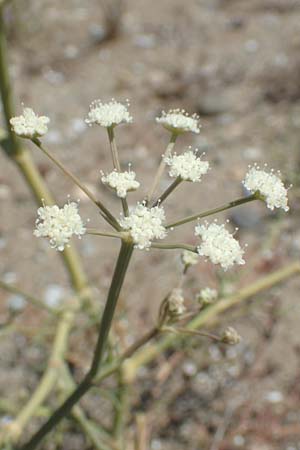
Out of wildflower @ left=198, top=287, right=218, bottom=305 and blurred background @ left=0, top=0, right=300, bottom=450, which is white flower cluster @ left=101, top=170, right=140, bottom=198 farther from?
blurred background @ left=0, top=0, right=300, bottom=450

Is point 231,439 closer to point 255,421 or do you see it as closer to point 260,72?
point 255,421

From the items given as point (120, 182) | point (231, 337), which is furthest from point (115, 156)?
point (231, 337)

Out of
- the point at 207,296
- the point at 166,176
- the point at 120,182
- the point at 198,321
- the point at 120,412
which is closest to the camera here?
the point at 120,182

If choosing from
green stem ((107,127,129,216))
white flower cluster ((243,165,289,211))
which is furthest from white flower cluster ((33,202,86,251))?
white flower cluster ((243,165,289,211))

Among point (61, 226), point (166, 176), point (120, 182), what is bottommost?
point (61, 226)

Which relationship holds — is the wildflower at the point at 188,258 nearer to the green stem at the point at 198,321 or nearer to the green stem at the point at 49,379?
the green stem at the point at 198,321

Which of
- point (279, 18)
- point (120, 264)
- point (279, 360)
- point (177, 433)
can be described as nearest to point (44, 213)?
point (120, 264)

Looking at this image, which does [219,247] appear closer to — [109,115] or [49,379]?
[109,115]

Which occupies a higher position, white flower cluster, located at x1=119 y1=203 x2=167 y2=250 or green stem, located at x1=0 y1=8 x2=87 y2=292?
green stem, located at x1=0 y1=8 x2=87 y2=292

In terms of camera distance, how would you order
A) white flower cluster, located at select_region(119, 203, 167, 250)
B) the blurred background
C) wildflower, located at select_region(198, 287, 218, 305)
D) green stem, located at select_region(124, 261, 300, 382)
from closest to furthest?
1. white flower cluster, located at select_region(119, 203, 167, 250)
2. wildflower, located at select_region(198, 287, 218, 305)
3. green stem, located at select_region(124, 261, 300, 382)
4. the blurred background
